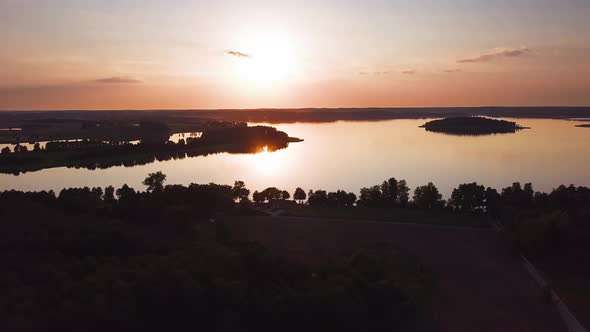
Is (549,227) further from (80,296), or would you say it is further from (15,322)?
(15,322)

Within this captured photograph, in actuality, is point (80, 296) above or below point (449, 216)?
above

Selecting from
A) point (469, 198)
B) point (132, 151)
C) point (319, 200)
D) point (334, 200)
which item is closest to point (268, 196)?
point (319, 200)

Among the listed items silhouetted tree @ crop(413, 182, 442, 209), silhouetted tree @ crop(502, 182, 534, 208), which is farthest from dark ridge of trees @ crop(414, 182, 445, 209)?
silhouetted tree @ crop(502, 182, 534, 208)

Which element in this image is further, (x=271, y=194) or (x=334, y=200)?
(x=271, y=194)

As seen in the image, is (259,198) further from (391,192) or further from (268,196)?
(391,192)

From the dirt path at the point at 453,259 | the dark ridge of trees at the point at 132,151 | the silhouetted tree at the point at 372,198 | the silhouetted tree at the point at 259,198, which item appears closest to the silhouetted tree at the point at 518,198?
the dirt path at the point at 453,259

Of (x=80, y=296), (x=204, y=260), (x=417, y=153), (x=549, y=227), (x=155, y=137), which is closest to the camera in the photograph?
(x=80, y=296)

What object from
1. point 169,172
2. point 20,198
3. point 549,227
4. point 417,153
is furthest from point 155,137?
point 549,227
